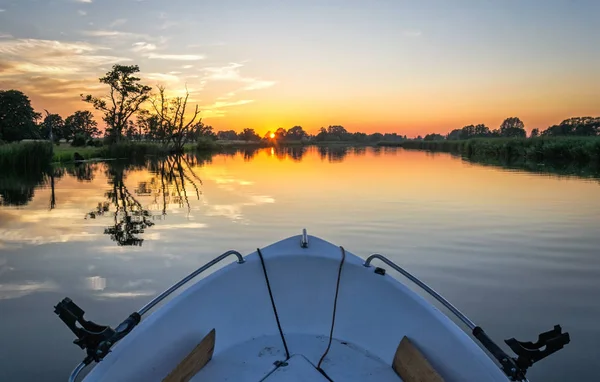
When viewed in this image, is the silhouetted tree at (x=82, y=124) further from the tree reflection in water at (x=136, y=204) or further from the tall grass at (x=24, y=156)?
the tree reflection in water at (x=136, y=204)

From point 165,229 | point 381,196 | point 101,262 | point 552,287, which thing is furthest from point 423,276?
point 381,196

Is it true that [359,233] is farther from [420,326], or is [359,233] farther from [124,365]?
[124,365]

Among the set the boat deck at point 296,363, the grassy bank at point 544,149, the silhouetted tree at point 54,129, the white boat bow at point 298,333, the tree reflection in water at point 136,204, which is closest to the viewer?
the white boat bow at point 298,333

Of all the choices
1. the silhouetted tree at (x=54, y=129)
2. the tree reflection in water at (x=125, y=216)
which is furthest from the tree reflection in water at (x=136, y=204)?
the silhouetted tree at (x=54, y=129)

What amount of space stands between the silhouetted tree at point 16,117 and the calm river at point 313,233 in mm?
44982

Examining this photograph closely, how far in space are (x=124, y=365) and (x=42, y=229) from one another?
23.8 feet

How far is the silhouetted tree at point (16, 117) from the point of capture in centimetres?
5119

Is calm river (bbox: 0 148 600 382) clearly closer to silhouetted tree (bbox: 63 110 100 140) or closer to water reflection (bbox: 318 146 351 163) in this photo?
water reflection (bbox: 318 146 351 163)

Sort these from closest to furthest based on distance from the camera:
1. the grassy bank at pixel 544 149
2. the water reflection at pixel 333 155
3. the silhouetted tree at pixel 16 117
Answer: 1. the grassy bank at pixel 544 149
2. the water reflection at pixel 333 155
3. the silhouetted tree at pixel 16 117

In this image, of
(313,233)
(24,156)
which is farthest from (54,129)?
(313,233)

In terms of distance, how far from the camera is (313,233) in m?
7.74

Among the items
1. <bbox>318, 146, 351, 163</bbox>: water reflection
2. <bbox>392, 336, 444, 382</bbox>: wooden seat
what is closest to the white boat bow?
<bbox>392, 336, 444, 382</bbox>: wooden seat

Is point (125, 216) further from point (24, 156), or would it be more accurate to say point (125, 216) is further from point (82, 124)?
point (82, 124)

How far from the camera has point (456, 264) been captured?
233 inches
